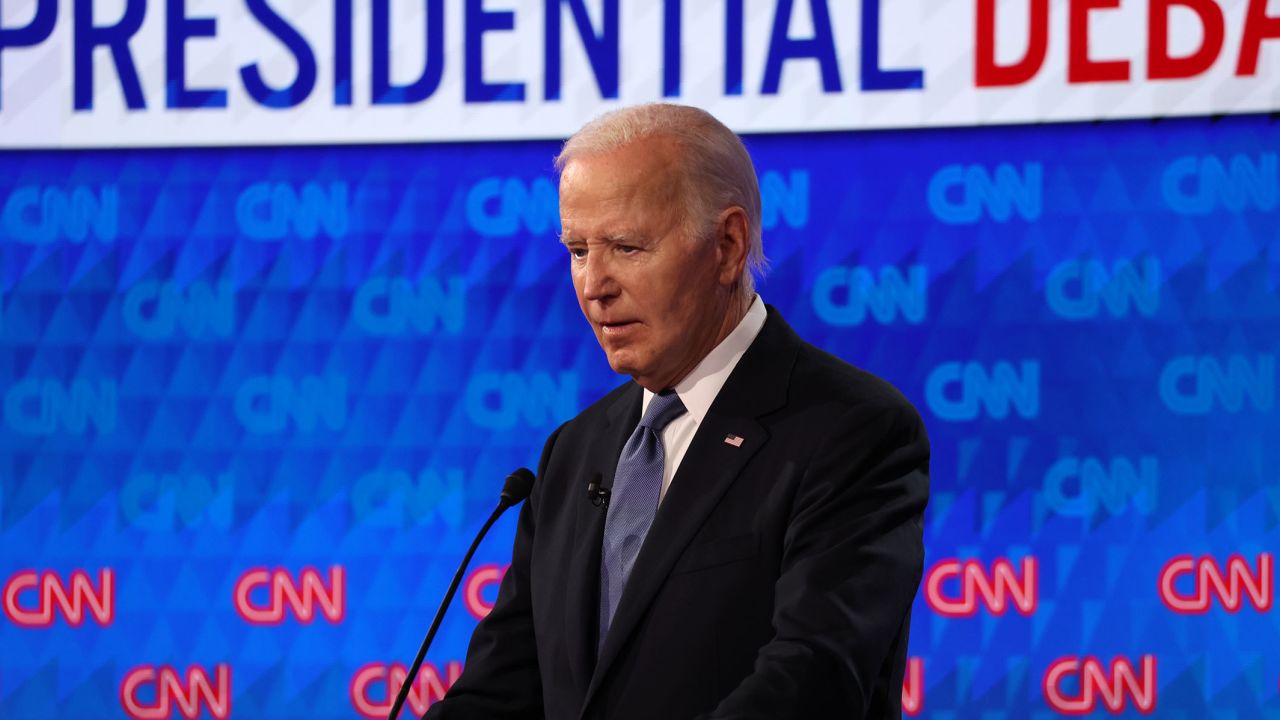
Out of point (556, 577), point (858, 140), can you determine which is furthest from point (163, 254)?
point (556, 577)

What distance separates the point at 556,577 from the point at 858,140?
1.61m

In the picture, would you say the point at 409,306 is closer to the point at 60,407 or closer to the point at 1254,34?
the point at 60,407

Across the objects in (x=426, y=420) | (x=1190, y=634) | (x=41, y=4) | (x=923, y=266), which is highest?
(x=41, y=4)

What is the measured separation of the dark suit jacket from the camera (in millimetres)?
1319

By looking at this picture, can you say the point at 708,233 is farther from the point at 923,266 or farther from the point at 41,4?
the point at 41,4

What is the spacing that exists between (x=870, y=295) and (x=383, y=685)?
140cm

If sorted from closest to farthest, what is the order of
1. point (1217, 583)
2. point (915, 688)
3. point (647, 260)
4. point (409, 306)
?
point (647, 260) < point (1217, 583) < point (915, 688) < point (409, 306)

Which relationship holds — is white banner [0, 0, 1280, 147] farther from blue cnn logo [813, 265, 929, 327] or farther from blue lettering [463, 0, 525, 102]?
blue cnn logo [813, 265, 929, 327]

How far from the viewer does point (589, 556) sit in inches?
60.5

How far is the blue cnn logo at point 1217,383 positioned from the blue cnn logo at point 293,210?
1.84 m

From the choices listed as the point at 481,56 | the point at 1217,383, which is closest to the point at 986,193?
the point at 1217,383

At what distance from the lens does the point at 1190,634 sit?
9.07 ft

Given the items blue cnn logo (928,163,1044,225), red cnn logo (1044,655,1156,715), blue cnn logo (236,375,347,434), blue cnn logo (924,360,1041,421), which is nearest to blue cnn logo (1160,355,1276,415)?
blue cnn logo (924,360,1041,421)

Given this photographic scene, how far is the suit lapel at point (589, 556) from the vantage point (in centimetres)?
150
